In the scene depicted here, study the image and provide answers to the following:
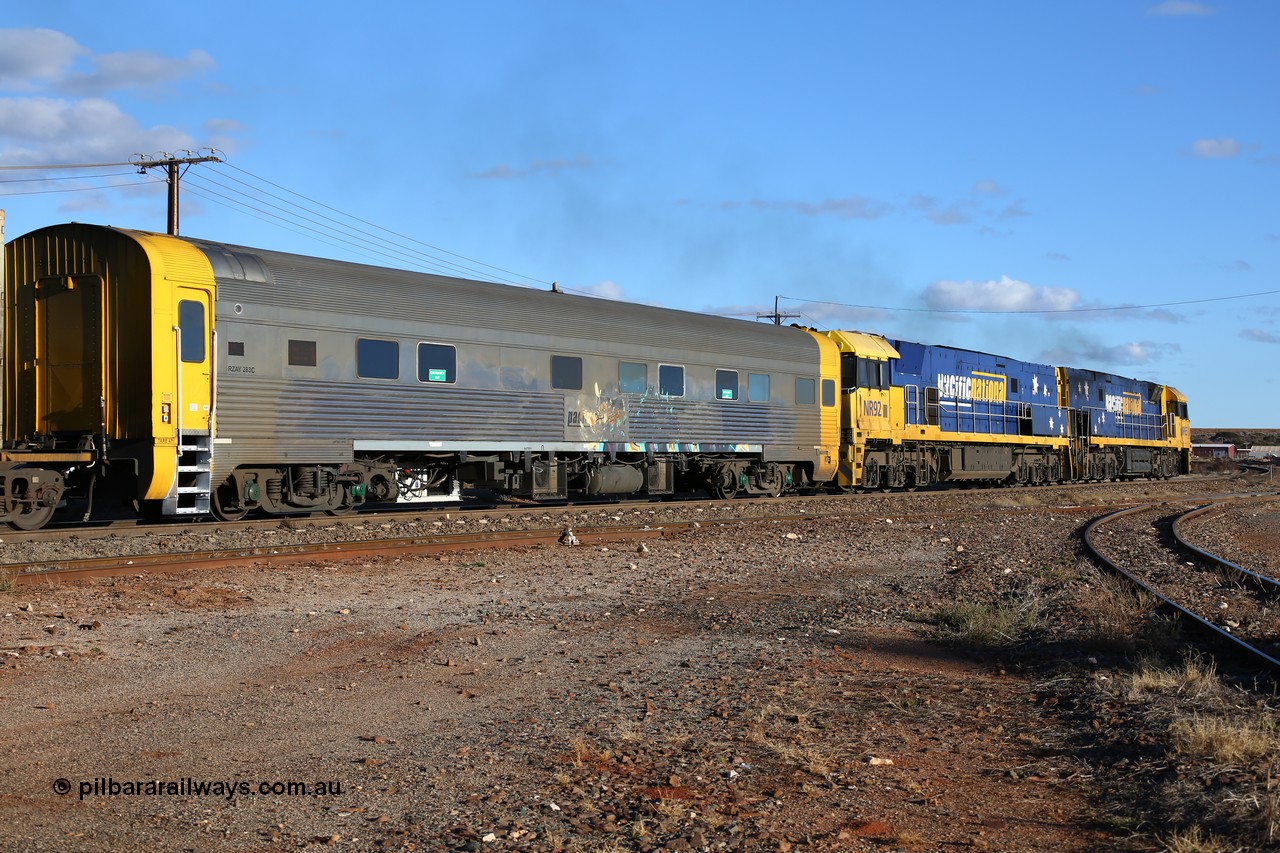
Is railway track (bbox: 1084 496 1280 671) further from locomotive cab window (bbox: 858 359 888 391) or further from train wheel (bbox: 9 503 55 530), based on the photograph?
train wheel (bbox: 9 503 55 530)

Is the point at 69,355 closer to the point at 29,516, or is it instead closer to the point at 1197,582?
the point at 29,516

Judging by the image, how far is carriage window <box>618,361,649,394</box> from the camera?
1934cm

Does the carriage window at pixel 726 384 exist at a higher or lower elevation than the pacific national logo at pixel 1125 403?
lower

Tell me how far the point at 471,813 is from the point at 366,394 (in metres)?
11.6

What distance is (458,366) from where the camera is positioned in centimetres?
1670

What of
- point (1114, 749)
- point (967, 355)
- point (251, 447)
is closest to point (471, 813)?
point (1114, 749)

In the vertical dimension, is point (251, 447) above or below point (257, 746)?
above

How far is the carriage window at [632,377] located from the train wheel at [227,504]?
6.84 metres

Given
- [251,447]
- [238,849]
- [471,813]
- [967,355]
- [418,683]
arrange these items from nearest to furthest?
[238,849]
[471,813]
[418,683]
[251,447]
[967,355]

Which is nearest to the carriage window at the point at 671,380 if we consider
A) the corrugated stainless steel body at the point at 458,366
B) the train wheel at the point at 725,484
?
the corrugated stainless steel body at the point at 458,366

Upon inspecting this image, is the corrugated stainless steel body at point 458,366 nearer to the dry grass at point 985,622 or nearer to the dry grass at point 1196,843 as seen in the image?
the dry grass at point 985,622

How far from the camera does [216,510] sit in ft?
49.5

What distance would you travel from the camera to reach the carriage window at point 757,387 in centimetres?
2193

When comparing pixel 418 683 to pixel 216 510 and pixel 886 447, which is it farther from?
pixel 886 447
